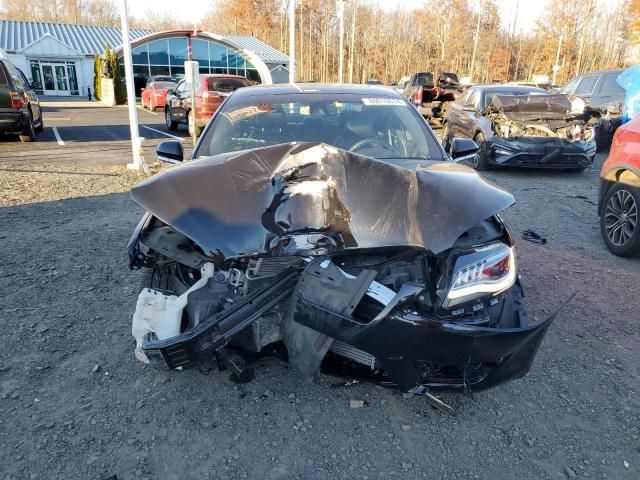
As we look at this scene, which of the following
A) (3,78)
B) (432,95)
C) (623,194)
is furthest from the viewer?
(432,95)

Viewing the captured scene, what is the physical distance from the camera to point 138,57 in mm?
34750

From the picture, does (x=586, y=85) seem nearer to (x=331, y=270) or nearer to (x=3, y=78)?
(x=331, y=270)

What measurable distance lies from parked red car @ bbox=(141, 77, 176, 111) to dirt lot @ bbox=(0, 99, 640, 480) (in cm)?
2157

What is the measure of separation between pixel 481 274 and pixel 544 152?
7308 millimetres

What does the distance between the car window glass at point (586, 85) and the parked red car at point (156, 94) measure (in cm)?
1768

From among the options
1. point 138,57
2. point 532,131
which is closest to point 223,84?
point 532,131

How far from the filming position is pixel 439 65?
4256cm

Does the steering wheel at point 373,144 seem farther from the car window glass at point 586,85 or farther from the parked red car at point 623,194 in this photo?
→ the car window glass at point 586,85

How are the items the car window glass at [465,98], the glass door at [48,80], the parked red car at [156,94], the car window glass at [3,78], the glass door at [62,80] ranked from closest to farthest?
the car window glass at [3,78] → the car window glass at [465,98] → the parked red car at [156,94] → the glass door at [48,80] → the glass door at [62,80]

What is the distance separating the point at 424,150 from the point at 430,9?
45411mm

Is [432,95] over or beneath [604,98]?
beneath

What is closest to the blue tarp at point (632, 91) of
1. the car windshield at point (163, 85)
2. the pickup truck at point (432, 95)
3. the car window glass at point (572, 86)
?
the car window glass at point (572, 86)

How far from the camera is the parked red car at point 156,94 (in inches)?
942

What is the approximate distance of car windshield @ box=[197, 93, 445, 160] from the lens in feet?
12.0
